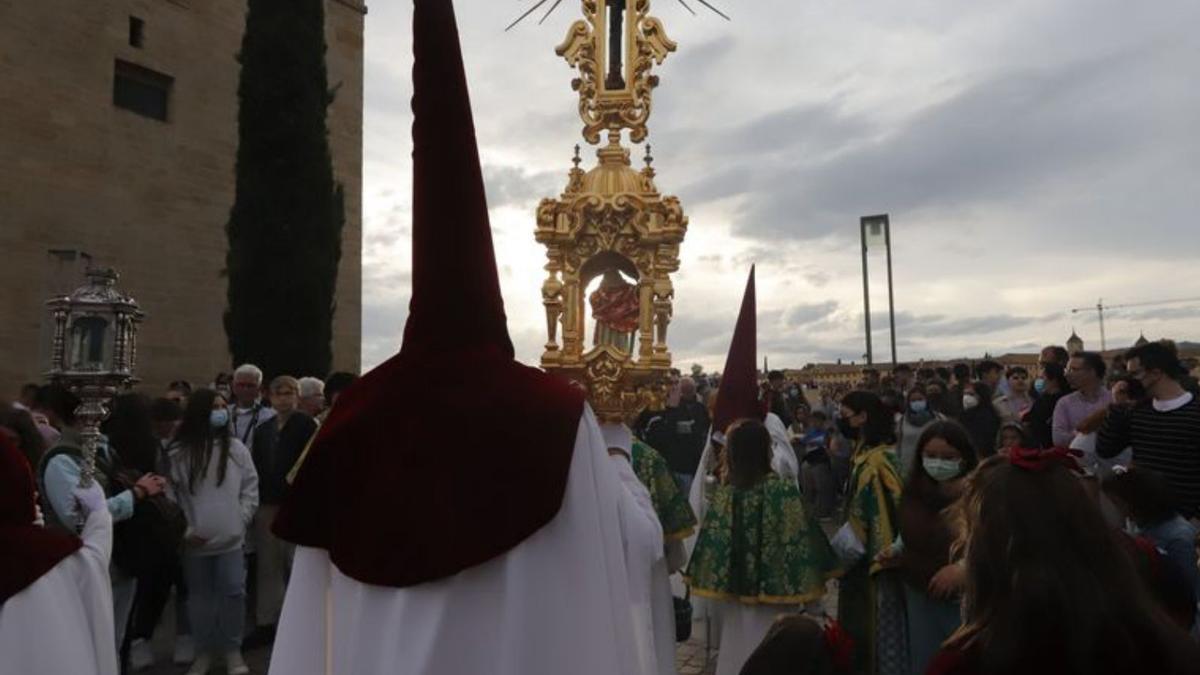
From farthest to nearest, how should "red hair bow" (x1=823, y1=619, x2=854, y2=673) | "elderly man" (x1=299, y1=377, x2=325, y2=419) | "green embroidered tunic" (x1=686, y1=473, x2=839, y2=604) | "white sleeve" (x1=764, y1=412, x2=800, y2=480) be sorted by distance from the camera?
"elderly man" (x1=299, y1=377, x2=325, y2=419) → "white sleeve" (x1=764, y1=412, x2=800, y2=480) → "green embroidered tunic" (x1=686, y1=473, x2=839, y2=604) → "red hair bow" (x1=823, y1=619, x2=854, y2=673)

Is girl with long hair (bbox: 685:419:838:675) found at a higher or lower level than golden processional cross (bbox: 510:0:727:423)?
lower

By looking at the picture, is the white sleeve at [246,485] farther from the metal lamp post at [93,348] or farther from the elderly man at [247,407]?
the metal lamp post at [93,348]

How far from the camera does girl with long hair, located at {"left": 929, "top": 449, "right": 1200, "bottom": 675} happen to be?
5.86 feet

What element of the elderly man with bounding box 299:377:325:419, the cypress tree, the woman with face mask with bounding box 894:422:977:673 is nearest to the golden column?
the woman with face mask with bounding box 894:422:977:673

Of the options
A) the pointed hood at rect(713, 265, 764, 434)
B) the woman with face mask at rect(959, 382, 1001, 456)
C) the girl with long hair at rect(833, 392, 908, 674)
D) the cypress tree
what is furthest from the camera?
the cypress tree

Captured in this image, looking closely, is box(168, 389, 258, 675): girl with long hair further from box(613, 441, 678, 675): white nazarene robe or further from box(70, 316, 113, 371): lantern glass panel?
box(613, 441, 678, 675): white nazarene robe

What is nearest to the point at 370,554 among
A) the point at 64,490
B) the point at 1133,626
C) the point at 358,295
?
the point at 1133,626

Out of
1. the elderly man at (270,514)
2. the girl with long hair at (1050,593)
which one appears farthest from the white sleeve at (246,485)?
the girl with long hair at (1050,593)

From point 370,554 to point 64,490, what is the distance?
328 centimetres

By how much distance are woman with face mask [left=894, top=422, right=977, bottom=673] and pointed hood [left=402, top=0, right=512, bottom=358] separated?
2.94 meters

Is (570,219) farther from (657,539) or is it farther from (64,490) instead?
(64,490)

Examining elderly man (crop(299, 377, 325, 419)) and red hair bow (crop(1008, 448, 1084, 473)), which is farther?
elderly man (crop(299, 377, 325, 419))

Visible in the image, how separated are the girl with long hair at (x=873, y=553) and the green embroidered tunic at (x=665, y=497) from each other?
0.91 meters

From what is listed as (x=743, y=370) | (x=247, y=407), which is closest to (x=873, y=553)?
(x=743, y=370)
